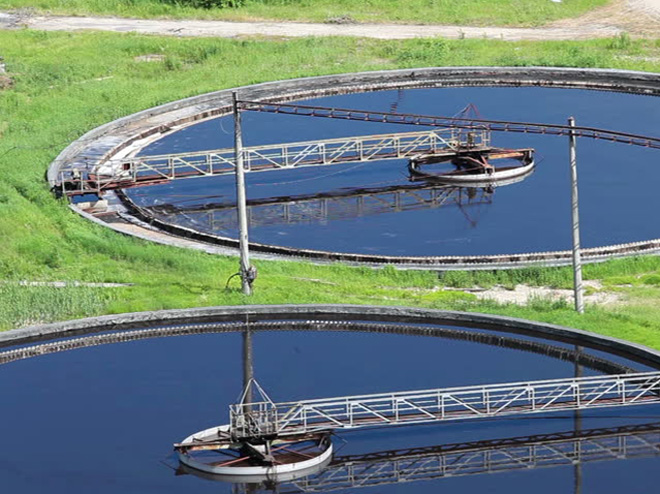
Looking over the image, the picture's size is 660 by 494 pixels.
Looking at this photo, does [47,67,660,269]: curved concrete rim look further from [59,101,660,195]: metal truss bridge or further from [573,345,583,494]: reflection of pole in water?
[573,345,583,494]: reflection of pole in water

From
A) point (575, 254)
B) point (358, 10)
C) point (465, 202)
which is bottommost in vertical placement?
point (465, 202)

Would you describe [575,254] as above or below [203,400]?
above

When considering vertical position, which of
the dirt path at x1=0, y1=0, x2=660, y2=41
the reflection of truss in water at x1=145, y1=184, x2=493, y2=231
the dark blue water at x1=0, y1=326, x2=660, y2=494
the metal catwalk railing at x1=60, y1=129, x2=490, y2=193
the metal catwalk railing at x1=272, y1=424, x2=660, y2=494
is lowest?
the metal catwalk railing at x1=272, y1=424, x2=660, y2=494

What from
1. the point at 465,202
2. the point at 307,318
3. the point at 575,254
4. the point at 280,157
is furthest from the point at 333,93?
the point at 575,254

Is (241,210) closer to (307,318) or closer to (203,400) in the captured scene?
(307,318)

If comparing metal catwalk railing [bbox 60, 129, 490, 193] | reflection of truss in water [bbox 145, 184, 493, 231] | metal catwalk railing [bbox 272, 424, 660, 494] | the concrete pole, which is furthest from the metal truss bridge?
metal catwalk railing [bbox 272, 424, 660, 494]

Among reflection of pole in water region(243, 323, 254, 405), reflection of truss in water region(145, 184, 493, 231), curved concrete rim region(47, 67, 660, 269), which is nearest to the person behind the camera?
reflection of pole in water region(243, 323, 254, 405)

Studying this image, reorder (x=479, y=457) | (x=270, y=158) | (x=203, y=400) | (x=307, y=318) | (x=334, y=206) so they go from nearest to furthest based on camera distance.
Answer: (x=479, y=457) → (x=203, y=400) → (x=307, y=318) → (x=334, y=206) → (x=270, y=158)
